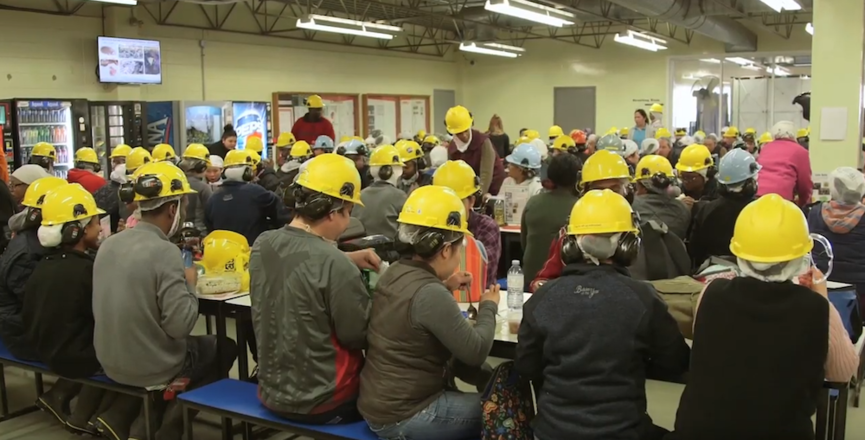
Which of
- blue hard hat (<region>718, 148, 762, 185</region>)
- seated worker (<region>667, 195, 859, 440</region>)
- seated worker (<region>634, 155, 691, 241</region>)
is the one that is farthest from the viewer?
seated worker (<region>634, 155, 691, 241</region>)

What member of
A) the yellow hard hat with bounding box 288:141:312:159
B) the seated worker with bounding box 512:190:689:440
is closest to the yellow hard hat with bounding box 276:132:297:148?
the yellow hard hat with bounding box 288:141:312:159

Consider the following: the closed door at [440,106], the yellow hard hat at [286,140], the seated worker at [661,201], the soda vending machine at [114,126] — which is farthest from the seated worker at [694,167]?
the closed door at [440,106]

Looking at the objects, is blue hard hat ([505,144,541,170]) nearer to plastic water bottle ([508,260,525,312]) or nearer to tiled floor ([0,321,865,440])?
tiled floor ([0,321,865,440])

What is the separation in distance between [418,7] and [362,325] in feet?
44.7

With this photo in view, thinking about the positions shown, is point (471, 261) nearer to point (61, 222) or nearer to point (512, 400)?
point (512, 400)

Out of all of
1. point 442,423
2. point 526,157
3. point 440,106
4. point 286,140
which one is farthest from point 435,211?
point 440,106

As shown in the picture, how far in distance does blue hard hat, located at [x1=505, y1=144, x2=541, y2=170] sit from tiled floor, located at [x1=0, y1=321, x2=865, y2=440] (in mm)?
2276

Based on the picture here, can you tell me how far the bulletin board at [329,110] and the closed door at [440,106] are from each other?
10.8ft

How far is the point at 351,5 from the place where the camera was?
15.6 metres

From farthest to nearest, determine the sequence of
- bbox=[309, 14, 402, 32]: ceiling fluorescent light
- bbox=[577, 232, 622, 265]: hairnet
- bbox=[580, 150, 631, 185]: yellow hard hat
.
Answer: bbox=[309, 14, 402, 32]: ceiling fluorescent light → bbox=[580, 150, 631, 185]: yellow hard hat → bbox=[577, 232, 622, 265]: hairnet

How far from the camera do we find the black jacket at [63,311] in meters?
3.98

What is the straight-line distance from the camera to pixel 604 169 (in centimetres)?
461

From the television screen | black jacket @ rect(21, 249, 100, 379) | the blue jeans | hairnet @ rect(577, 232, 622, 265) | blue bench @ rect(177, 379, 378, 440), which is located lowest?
blue bench @ rect(177, 379, 378, 440)

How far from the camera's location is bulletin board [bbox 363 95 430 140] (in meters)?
18.3
